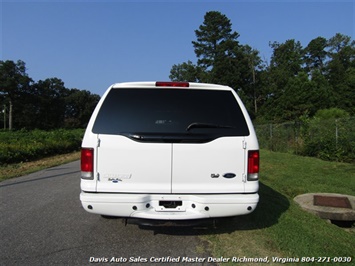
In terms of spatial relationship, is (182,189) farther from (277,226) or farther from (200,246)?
(277,226)

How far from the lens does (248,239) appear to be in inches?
154

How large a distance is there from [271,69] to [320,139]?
179ft

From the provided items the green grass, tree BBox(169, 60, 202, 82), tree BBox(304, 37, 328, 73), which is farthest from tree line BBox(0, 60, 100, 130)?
→ the green grass

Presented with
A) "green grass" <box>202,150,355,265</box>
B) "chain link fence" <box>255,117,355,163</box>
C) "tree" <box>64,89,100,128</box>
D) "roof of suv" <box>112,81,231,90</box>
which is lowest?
"green grass" <box>202,150,355,265</box>

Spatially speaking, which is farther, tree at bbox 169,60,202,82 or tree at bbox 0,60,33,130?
tree at bbox 0,60,33,130

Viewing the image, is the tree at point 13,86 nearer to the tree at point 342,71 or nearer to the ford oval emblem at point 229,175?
the tree at point 342,71

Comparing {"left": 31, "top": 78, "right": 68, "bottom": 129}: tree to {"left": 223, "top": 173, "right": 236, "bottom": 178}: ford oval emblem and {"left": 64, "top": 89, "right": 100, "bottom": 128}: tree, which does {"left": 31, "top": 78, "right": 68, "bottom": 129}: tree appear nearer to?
{"left": 64, "top": 89, "right": 100, "bottom": 128}: tree

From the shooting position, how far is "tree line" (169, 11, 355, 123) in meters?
48.7

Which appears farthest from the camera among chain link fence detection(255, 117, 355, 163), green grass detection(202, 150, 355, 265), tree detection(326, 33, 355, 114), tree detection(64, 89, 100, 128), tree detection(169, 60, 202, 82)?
tree detection(64, 89, 100, 128)

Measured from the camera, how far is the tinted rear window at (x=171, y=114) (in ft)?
11.2

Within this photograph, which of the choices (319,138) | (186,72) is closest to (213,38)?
(186,72)

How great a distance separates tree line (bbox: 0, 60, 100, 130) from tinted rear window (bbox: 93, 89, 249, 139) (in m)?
82.5

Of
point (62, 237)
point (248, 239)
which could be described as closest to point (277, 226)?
point (248, 239)

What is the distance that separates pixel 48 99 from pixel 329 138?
88.7m
